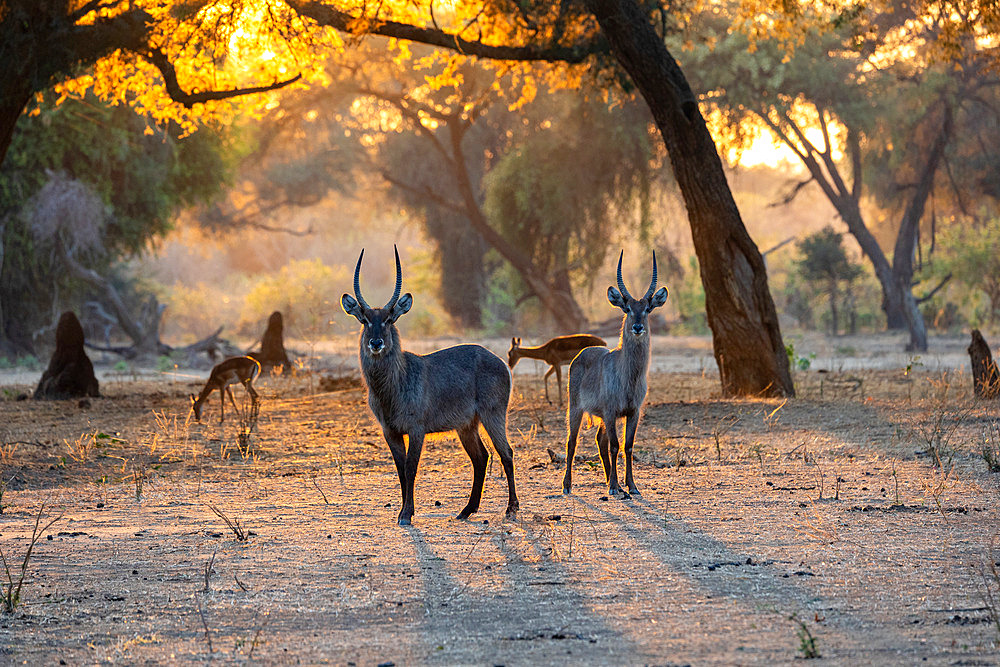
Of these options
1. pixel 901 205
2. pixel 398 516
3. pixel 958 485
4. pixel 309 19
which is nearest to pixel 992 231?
pixel 901 205

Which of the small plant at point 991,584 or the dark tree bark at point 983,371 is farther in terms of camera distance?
the dark tree bark at point 983,371

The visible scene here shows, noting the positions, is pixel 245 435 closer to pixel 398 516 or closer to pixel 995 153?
pixel 398 516

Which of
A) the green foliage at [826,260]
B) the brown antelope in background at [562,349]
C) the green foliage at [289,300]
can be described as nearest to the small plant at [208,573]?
the brown antelope in background at [562,349]

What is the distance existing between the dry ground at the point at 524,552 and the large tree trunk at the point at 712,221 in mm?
2439

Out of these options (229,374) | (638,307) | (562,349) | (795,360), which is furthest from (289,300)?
(638,307)

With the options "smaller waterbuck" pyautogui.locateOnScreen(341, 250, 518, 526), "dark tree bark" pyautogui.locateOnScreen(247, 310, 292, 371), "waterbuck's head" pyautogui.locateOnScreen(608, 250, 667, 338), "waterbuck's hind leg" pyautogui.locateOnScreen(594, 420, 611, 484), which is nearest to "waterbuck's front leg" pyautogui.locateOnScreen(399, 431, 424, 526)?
"smaller waterbuck" pyautogui.locateOnScreen(341, 250, 518, 526)

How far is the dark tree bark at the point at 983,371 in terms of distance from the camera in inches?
496

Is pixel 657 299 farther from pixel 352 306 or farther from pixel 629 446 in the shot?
pixel 352 306

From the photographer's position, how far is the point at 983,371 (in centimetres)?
1322

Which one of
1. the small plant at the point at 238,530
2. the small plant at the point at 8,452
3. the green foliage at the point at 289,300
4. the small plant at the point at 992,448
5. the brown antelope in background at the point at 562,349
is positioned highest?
the green foliage at the point at 289,300

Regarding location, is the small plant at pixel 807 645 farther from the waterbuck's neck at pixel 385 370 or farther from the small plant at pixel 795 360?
the small plant at pixel 795 360

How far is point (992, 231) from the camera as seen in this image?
3055cm

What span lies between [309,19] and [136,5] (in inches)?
77.5

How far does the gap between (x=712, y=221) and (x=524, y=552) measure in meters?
7.97
